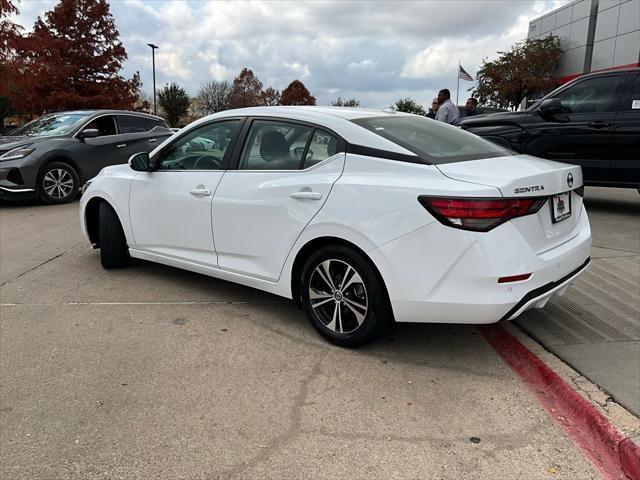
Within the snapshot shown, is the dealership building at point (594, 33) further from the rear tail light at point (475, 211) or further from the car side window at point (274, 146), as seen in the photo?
the rear tail light at point (475, 211)

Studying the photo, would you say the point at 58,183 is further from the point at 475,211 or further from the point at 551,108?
the point at 475,211

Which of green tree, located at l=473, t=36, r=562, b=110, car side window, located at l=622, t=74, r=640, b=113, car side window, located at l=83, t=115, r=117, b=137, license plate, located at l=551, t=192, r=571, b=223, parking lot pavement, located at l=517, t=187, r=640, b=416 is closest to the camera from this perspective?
parking lot pavement, located at l=517, t=187, r=640, b=416

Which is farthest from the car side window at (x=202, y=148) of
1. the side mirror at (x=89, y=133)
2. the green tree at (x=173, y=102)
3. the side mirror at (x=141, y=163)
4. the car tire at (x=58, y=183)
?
the green tree at (x=173, y=102)

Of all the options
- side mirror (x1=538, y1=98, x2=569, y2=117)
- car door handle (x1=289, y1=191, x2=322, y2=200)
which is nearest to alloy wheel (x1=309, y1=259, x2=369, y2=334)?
car door handle (x1=289, y1=191, x2=322, y2=200)

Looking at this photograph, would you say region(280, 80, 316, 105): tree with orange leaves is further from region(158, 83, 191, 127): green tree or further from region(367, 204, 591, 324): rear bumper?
region(367, 204, 591, 324): rear bumper

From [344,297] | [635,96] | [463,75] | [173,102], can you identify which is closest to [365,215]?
[344,297]

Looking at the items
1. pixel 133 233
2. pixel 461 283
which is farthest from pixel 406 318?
pixel 133 233

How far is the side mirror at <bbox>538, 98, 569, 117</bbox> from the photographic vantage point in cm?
722

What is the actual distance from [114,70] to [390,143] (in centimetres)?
2658

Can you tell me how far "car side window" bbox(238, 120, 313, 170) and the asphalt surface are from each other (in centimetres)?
120

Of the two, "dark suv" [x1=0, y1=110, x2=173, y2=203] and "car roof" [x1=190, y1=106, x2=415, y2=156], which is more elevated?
"car roof" [x1=190, y1=106, x2=415, y2=156]

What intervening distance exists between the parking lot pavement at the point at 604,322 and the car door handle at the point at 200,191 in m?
2.56

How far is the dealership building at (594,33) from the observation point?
986 inches

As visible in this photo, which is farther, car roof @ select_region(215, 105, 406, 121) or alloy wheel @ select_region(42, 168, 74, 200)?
A: alloy wheel @ select_region(42, 168, 74, 200)
